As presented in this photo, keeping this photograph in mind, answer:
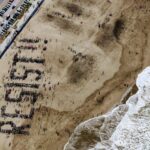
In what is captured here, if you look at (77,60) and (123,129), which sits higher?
(123,129)

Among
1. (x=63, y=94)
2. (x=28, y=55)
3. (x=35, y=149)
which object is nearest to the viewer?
(x=35, y=149)

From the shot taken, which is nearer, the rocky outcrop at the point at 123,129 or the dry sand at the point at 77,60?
the rocky outcrop at the point at 123,129

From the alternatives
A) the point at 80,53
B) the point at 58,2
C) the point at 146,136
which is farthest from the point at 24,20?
the point at 146,136

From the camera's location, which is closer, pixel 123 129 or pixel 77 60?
pixel 123 129

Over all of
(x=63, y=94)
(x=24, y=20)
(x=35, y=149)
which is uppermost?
(x=24, y=20)

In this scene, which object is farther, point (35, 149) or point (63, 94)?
point (63, 94)

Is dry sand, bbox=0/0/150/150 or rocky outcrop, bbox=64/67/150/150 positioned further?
dry sand, bbox=0/0/150/150

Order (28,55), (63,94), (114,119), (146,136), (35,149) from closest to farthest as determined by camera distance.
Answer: (146,136) < (114,119) < (35,149) < (63,94) < (28,55)

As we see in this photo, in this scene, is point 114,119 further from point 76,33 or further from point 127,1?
point 127,1
